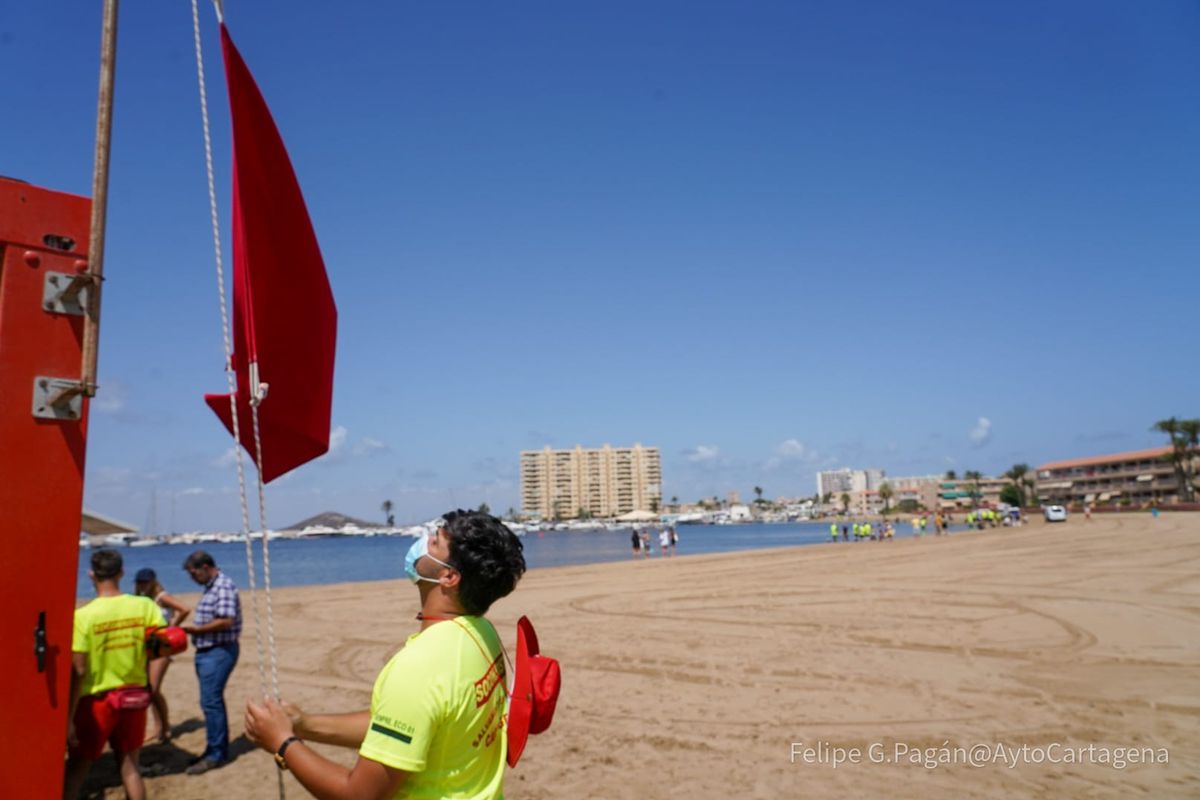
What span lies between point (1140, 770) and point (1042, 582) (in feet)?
44.2

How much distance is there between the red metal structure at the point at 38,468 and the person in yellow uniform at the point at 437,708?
2.12 ft

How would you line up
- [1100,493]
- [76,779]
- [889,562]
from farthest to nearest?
[1100,493] → [889,562] → [76,779]

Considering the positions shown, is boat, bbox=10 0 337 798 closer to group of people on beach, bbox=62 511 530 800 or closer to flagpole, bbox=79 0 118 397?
flagpole, bbox=79 0 118 397

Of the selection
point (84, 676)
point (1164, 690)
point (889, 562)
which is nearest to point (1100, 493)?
point (889, 562)

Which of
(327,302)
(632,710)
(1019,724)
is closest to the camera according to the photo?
(327,302)

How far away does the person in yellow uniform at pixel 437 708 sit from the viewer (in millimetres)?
2139

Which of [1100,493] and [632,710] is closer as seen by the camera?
[632,710]

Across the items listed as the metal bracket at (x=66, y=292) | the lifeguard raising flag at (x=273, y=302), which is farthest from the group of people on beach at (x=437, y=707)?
the metal bracket at (x=66, y=292)

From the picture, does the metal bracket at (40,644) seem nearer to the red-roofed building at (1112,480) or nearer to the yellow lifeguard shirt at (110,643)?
the yellow lifeguard shirt at (110,643)

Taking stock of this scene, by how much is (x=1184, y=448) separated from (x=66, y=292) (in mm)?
113501

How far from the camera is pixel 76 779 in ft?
15.7

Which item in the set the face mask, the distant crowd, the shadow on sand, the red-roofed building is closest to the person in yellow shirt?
the shadow on sand

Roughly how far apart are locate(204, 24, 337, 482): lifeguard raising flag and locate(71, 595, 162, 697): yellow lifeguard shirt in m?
3.30

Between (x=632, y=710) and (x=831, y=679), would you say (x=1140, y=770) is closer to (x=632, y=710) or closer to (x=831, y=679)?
(x=831, y=679)
